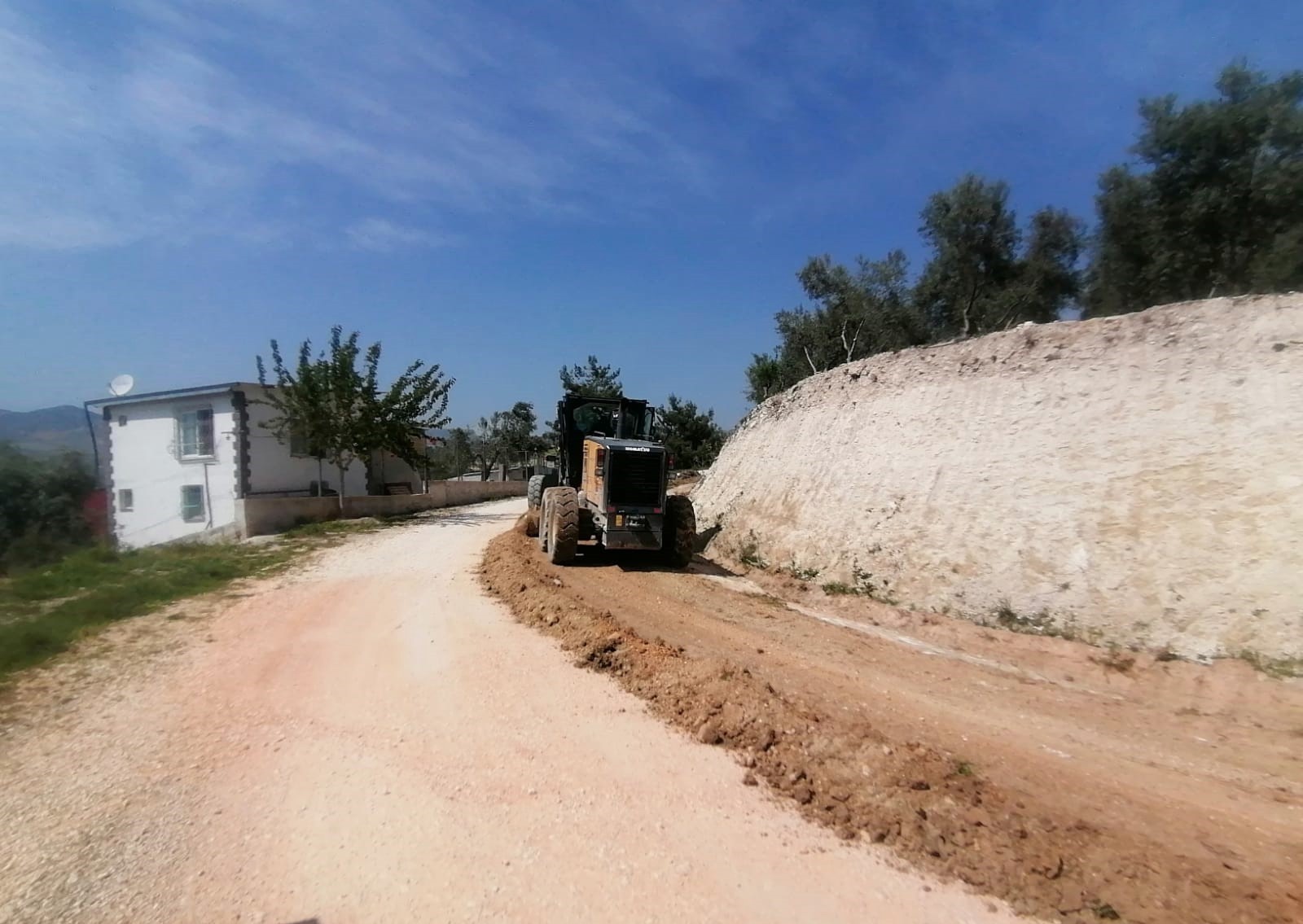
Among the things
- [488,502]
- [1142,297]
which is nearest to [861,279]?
[1142,297]

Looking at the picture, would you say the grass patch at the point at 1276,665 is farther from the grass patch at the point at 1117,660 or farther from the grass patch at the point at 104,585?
the grass patch at the point at 104,585

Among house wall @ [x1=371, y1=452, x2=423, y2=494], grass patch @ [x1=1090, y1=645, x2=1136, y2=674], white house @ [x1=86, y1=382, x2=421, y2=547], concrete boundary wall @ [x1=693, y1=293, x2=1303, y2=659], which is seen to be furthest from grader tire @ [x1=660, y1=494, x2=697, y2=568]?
house wall @ [x1=371, y1=452, x2=423, y2=494]

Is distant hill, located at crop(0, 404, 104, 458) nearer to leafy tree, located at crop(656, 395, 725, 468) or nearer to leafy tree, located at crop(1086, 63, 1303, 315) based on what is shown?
leafy tree, located at crop(656, 395, 725, 468)

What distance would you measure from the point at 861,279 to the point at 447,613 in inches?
966

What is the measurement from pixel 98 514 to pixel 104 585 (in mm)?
22081

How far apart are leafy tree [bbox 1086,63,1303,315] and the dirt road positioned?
60.4 feet

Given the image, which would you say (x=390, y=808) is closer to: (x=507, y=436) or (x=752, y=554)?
(x=752, y=554)

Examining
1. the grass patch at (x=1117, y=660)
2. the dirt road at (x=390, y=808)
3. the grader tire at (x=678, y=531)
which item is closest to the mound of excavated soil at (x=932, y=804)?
the dirt road at (x=390, y=808)

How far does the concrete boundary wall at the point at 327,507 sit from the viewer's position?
21.6m

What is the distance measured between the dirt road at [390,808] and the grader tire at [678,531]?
633 cm

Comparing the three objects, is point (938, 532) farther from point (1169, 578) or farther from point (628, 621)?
point (628, 621)

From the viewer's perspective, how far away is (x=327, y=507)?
24000 millimetres

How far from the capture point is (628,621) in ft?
30.8

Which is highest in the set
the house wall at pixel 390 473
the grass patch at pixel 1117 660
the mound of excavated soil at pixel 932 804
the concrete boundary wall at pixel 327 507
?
the house wall at pixel 390 473
